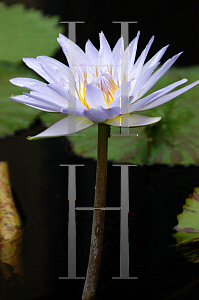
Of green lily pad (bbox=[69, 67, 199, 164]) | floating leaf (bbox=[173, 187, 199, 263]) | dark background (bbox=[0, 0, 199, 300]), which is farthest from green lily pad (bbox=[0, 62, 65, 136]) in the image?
floating leaf (bbox=[173, 187, 199, 263])

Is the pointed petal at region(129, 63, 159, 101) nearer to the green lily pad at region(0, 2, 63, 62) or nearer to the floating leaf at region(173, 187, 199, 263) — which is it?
the floating leaf at region(173, 187, 199, 263)

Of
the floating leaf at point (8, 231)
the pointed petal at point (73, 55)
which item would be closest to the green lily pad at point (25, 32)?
the floating leaf at point (8, 231)

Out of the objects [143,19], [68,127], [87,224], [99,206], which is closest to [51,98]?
[68,127]

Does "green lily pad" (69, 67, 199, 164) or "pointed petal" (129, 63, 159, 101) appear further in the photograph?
"green lily pad" (69, 67, 199, 164)

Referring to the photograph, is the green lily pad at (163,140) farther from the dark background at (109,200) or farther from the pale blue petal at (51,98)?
the pale blue petal at (51,98)

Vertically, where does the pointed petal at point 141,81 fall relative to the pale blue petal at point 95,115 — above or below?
above

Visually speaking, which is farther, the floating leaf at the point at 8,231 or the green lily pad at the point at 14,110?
the green lily pad at the point at 14,110

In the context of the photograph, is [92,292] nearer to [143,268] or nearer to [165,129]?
[143,268]

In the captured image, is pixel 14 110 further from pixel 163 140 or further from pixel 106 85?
pixel 106 85

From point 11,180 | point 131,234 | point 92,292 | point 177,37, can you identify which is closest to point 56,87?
point 92,292
